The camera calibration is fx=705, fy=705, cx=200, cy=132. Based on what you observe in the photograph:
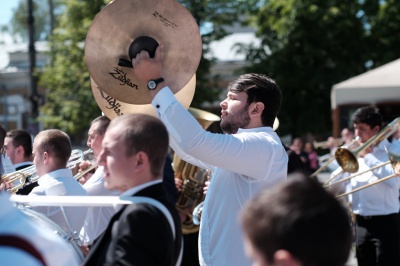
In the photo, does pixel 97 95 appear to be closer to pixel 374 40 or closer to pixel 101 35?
pixel 101 35

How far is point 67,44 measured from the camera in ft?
86.1

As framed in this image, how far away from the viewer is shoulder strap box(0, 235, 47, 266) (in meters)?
1.80

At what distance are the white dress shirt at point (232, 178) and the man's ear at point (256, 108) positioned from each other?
88 mm

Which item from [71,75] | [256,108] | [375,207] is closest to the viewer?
[256,108]

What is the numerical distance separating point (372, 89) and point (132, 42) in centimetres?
1206

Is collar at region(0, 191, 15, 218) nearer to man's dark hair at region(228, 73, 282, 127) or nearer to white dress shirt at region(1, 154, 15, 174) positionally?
man's dark hair at region(228, 73, 282, 127)

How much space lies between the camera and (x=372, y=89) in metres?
14.5

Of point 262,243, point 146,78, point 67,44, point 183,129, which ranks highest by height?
point 67,44

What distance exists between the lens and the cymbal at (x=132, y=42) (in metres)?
3.14

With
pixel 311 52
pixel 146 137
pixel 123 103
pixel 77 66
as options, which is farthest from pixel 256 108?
pixel 311 52

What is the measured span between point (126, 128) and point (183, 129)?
62 cm

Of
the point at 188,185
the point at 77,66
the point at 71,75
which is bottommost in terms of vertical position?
the point at 188,185

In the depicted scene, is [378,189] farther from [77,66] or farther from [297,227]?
[77,66]

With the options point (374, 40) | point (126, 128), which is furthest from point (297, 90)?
point (126, 128)
